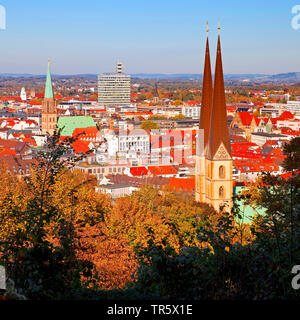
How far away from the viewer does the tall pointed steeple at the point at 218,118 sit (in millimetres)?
27938

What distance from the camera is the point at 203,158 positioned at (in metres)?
29.7

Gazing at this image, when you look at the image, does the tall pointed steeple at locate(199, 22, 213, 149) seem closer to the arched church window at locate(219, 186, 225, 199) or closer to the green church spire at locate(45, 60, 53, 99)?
the arched church window at locate(219, 186, 225, 199)

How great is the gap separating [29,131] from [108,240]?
218 ft

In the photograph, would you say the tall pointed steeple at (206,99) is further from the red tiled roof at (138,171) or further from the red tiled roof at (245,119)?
the red tiled roof at (245,119)

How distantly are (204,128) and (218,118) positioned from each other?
149cm

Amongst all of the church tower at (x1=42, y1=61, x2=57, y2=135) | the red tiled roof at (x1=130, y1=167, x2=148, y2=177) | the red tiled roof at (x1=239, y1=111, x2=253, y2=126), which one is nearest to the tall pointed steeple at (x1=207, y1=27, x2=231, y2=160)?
the red tiled roof at (x1=130, y1=167, x2=148, y2=177)

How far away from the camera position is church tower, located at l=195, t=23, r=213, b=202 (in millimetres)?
29453

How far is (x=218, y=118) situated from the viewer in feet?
92.6

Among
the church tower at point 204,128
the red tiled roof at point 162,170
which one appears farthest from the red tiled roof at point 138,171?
the church tower at point 204,128

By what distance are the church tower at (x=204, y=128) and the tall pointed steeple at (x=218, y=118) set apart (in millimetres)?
998

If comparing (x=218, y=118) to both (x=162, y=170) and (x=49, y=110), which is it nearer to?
(x=162, y=170)

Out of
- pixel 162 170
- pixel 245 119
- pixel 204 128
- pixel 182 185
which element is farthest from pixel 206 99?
pixel 245 119

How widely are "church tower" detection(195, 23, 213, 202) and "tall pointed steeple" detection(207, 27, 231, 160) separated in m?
1.00
